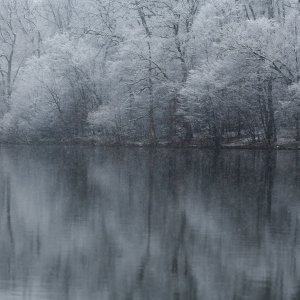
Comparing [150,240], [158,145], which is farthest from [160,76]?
[150,240]

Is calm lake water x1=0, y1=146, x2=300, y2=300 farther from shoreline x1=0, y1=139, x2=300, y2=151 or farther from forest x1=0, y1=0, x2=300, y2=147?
forest x1=0, y1=0, x2=300, y2=147

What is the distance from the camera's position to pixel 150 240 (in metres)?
9.55

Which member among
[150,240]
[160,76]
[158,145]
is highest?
[160,76]

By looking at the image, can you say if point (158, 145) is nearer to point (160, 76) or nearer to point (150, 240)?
point (160, 76)

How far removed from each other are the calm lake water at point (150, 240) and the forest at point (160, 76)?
20.6 m

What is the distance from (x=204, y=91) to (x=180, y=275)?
109ft

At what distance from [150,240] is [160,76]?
36970 millimetres

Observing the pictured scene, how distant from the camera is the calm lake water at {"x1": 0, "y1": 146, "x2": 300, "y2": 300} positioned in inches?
275

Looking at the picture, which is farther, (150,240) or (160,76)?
(160,76)

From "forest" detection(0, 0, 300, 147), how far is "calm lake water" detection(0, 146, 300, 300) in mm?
20587

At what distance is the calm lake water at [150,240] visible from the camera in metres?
6.99

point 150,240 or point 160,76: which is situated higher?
point 160,76

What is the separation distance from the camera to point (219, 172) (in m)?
22.8

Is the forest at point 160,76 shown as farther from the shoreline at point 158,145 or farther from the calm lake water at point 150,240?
the calm lake water at point 150,240
